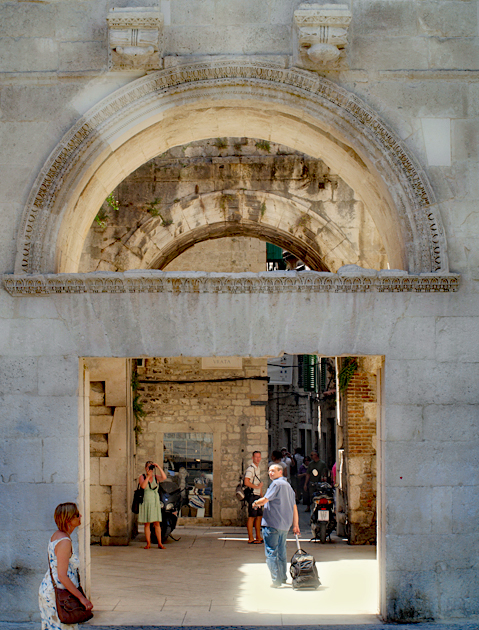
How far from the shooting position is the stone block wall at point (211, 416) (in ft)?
40.9

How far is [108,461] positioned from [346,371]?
3606mm

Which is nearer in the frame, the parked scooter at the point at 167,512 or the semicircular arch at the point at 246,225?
the semicircular arch at the point at 246,225

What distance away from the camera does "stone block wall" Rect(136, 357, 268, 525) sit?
12.5 meters

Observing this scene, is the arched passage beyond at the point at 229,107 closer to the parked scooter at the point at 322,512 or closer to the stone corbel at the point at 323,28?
the stone corbel at the point at 323,28

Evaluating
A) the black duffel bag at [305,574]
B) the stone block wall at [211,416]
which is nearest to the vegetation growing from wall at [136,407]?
the stone block wall at [211,416]

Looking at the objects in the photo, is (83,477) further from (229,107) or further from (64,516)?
(229,107)

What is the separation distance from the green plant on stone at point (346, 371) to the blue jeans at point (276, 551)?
10.9 feet

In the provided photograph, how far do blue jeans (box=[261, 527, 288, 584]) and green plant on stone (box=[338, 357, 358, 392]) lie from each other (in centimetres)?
331

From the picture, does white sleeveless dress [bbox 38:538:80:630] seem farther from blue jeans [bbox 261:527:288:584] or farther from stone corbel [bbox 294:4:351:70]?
stone corbel [bbox 294:4:351:70]

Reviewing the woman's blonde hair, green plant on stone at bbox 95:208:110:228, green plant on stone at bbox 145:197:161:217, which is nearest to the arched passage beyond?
A: the woman's blonde hair

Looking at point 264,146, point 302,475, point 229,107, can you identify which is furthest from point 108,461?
point 302,475

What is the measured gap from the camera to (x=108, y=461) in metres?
9.86

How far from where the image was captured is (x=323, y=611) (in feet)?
20.0

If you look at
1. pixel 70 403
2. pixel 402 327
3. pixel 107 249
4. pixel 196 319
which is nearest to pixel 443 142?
pixel 402 327
